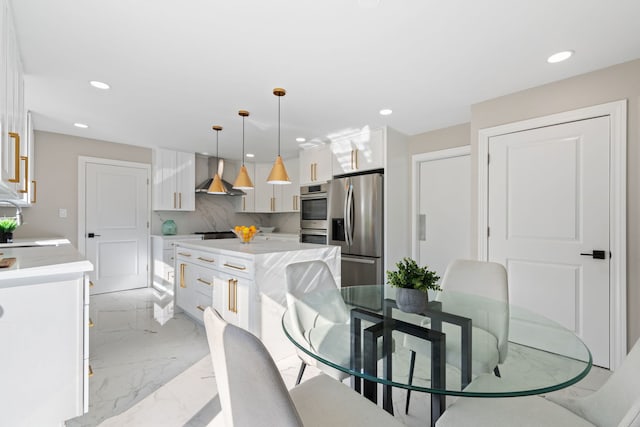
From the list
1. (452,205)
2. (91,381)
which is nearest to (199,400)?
(91,381)

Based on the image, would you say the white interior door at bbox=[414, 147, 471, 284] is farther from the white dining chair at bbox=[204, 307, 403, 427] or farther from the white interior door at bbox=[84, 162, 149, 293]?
the white interior door at bbox=[84, 162, 149, 293]

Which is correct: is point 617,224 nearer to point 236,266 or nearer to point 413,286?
point 413,286

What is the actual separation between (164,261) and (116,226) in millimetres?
851

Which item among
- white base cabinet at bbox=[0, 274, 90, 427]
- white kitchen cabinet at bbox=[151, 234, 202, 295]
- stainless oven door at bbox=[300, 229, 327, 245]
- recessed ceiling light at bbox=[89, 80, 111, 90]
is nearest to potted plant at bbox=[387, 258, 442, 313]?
white base cabinet at bbox=[0, 274, 90, 427]

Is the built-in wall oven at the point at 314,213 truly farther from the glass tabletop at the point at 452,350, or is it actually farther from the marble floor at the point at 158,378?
the glass tabletop at the point at 452,350

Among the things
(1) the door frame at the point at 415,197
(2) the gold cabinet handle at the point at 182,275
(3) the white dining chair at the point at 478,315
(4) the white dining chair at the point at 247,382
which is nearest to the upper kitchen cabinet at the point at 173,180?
(2) the gold cabinet handle at the point at 182,275

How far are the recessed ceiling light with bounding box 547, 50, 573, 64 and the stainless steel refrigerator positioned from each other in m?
1.90

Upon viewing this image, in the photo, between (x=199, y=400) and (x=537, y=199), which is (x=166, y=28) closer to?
(x=199, y=400)

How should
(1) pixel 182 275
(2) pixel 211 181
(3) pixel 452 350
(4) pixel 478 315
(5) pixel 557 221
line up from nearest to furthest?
(3) pixel 452 350 < (4) pixel 478 315 < (5) pixel 557 221 < (1) pixel 182 275 < (2) pixel 211 181

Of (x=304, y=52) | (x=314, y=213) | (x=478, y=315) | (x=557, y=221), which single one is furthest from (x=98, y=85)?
(x=557, y=221)

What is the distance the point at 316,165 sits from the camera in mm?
4441

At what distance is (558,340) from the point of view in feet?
4.17

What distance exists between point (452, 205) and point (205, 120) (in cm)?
310

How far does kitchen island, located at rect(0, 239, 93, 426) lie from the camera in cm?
124
